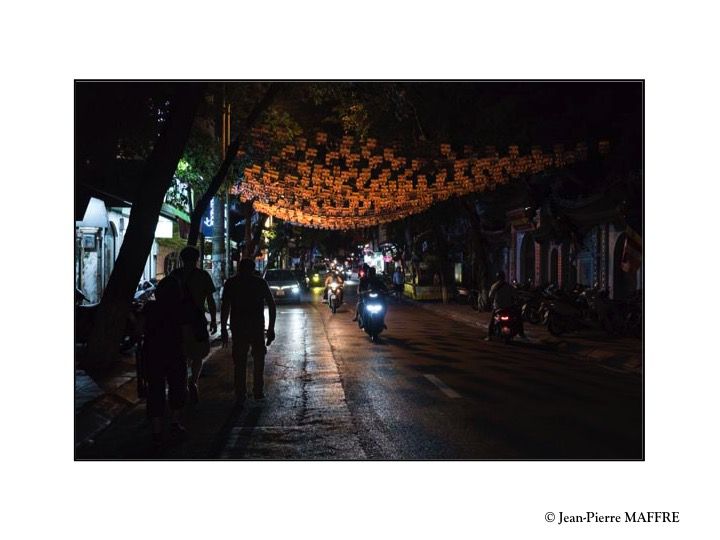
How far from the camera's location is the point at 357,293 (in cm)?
2278

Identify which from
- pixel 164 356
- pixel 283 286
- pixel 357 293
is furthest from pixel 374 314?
pixel 283 286

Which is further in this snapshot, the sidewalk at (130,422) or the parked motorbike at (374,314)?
the parked motorbike at (374,314)

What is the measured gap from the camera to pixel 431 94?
82.2ft

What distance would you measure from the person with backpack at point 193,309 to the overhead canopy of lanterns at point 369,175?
6598 millimetres

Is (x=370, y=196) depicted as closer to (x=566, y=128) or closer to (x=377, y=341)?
(x=377, y=341)

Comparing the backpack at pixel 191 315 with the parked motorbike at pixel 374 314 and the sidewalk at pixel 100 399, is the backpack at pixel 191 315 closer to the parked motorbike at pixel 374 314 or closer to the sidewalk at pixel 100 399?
the sidewalk at pixel 100 399

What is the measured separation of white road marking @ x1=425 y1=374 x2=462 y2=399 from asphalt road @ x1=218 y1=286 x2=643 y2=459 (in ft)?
0.05

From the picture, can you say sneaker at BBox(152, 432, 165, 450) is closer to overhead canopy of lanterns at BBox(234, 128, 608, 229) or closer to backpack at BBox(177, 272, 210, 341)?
backpack at BBox(177, 272, 210, 341)

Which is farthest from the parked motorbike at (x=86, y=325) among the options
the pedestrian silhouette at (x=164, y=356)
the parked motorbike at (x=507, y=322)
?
the parked motorbike at (x=507, y=322)

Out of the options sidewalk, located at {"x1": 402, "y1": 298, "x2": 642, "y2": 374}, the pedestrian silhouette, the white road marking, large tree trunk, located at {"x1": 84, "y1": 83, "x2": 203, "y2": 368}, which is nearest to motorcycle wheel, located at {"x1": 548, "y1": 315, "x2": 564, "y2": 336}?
sidewalk, located at {"x1": 402, "y1": 298, "x2": 642, "y2": 374}

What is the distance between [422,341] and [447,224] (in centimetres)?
1893

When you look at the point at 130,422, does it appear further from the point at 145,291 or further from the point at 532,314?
the point at 532,314

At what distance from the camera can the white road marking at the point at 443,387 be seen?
10.7 m

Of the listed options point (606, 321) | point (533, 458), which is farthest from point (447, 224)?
point (533, 458)
